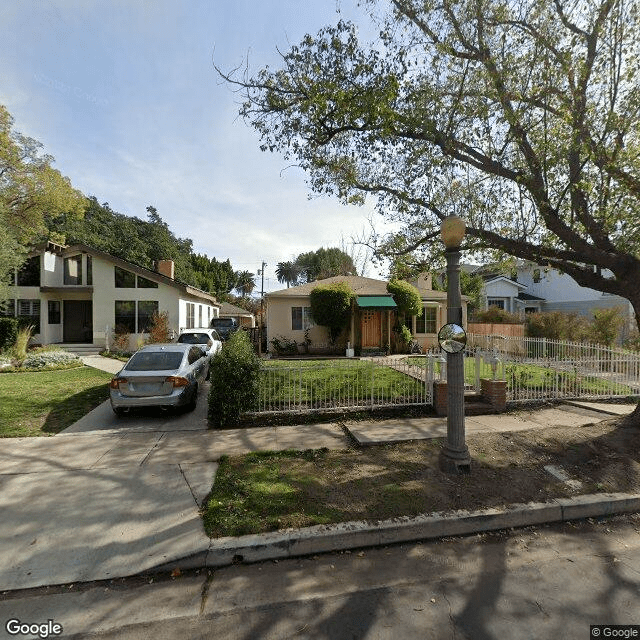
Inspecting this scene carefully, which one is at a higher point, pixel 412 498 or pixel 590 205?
pixel 590 205

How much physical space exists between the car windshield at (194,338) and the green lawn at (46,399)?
2.55 m

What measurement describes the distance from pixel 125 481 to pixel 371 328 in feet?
45.1

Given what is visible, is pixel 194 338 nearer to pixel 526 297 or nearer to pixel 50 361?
pixel 50 361

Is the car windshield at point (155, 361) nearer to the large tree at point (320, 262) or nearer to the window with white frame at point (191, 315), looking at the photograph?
the window with white frame at point (191, 315)

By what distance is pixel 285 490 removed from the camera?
4102 millimetres

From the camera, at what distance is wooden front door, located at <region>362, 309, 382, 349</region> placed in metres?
17.2

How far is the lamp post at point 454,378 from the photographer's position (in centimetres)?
440

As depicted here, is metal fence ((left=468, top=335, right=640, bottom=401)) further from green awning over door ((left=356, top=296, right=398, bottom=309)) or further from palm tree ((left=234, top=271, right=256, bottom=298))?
palm tree ((left=234, top=271, right=256, bottom=298))

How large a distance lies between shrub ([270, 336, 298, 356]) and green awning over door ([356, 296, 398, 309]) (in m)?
3.61

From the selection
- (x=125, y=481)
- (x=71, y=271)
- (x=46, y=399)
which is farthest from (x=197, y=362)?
(x=71, y=271)

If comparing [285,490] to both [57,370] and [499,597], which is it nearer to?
[499,597]

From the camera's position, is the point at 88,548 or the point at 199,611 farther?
the point at 88,548

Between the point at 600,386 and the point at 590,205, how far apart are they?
15.3 ft

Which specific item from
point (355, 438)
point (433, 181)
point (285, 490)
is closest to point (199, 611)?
point (285, 490)
